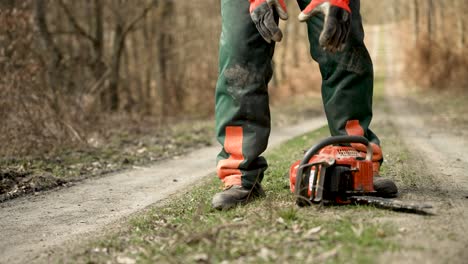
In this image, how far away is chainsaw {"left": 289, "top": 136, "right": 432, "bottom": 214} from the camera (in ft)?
10.6

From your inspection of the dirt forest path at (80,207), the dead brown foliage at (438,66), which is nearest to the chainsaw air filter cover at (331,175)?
the dirt forest path at (80,207)

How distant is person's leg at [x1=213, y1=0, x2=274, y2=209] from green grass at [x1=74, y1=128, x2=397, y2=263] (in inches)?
10.7

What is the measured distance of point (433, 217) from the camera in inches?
117

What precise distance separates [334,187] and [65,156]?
5.01 meters

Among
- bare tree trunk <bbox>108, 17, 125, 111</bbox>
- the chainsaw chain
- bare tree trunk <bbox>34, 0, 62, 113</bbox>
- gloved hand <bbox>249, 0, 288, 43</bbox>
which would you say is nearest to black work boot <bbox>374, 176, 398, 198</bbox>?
the chainsaw chain

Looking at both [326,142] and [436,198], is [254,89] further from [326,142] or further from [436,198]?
[436,198]

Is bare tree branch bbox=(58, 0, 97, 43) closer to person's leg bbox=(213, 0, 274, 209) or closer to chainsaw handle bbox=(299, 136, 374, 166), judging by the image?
person's leg bbox=(213, 0, 274, 209)

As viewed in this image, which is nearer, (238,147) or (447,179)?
(238,147)

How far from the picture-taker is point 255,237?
272 centimetres

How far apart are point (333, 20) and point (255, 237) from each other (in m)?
1.37

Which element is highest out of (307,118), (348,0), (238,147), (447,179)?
(348,0)

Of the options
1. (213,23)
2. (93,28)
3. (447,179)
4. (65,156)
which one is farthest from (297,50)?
(447,179)

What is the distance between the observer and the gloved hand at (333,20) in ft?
10.8

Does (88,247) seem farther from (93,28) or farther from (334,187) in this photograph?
(93,28)
